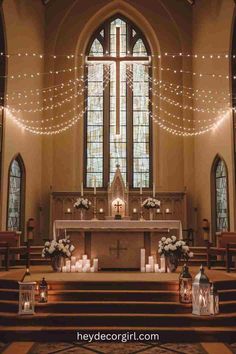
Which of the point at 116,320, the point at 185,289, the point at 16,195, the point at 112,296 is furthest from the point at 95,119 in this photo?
the point at 116,320

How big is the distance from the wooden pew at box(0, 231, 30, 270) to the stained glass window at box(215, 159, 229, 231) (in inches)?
201

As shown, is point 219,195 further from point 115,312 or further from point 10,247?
point 115,312

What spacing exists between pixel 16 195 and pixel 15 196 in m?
0.07

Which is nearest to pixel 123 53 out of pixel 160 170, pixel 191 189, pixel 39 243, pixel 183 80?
pixel 183 80

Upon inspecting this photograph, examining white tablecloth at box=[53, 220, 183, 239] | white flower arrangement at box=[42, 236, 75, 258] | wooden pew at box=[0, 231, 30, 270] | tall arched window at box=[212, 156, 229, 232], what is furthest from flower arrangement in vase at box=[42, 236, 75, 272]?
tall arched window at box=[212, 156, 229, 232]

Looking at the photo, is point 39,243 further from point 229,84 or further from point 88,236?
point 229,84

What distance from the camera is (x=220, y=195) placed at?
12328mm

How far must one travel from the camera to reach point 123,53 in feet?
47.6

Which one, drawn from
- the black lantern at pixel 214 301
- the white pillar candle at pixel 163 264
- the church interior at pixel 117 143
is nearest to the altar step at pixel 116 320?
the black lantern at pixel 214 301

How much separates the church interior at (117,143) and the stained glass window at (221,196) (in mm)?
54

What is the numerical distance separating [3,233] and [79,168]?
4003mm

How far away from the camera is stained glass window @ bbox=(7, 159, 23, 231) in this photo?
1209cm

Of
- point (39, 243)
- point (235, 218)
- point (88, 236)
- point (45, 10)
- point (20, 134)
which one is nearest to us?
point (88, 236)

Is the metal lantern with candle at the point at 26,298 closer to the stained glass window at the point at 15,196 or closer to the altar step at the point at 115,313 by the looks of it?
the altar step at the point at 115,313
